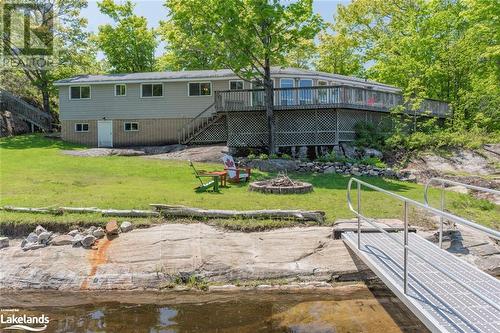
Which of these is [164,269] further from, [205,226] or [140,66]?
[140,66]

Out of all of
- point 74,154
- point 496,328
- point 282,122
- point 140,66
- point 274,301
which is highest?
point 140,66

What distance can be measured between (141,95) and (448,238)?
944 inches

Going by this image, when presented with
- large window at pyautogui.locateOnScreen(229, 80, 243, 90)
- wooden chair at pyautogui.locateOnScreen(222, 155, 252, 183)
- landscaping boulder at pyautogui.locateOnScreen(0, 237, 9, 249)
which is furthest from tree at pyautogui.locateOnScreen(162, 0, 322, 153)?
landscaping boulder at pyautogui.locateOnScreen(0, 237, 9, 249)

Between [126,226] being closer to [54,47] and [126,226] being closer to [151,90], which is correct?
[151,90]

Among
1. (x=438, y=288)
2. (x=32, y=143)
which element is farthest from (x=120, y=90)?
(x=438, y=288)

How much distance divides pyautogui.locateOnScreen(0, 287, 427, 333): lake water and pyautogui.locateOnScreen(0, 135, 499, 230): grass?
251 centimetres

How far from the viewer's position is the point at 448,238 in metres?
9.05

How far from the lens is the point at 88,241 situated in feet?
29.6

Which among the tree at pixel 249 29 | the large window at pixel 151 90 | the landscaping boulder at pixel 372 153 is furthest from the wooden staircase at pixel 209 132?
the landscaping boulder at pixel 372 153

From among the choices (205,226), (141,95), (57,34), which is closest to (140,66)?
(57,34)

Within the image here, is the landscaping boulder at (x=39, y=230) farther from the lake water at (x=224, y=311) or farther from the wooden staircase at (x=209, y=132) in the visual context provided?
the wooden staircase at (x=209, y=132)

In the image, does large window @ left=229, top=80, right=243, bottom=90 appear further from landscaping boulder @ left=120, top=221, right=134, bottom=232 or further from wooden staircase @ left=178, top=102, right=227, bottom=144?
landscaping boulder @ left=120, top=221, right=134, bottom=232

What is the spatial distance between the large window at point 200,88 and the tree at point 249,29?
624 cm

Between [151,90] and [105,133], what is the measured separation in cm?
448
